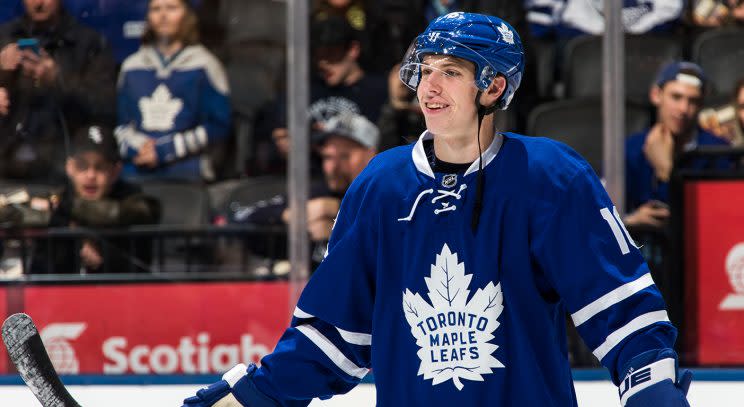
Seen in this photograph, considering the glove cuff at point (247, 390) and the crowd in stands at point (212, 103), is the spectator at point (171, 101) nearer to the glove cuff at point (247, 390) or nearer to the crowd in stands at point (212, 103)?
the crowd in stands at point (212, 103)

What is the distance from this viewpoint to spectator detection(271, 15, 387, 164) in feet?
12.0

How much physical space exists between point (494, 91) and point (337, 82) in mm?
1952

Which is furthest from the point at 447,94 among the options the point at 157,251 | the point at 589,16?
the point at 157,251

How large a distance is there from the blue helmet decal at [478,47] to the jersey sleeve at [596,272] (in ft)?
0.56

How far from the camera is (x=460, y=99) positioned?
5.60 ft

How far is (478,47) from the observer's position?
1.71m

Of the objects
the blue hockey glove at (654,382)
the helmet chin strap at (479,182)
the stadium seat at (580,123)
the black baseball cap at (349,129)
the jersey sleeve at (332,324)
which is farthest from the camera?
the black baseball cap at (349,129)

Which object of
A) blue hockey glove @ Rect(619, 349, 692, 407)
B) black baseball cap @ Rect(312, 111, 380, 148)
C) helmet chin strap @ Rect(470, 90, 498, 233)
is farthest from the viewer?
black baseball cap @ Rect(312, 111, 380, 148)

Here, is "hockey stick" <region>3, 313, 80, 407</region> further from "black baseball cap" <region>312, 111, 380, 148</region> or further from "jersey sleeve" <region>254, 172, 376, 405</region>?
"black baseball cap" <region>312, 111, 380, 148</region>

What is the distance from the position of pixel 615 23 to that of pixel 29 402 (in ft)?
6.28

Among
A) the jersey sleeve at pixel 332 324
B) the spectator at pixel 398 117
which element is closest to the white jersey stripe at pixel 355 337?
the jersey sleeve at pixel 332 324

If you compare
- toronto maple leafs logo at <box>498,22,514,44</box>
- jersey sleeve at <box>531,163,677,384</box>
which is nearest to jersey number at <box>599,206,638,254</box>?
jersey sleeve at <box>531,163,677,384</box>

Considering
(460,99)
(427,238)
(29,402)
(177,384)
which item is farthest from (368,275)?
(177,384)

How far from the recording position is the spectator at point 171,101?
3664 mm
